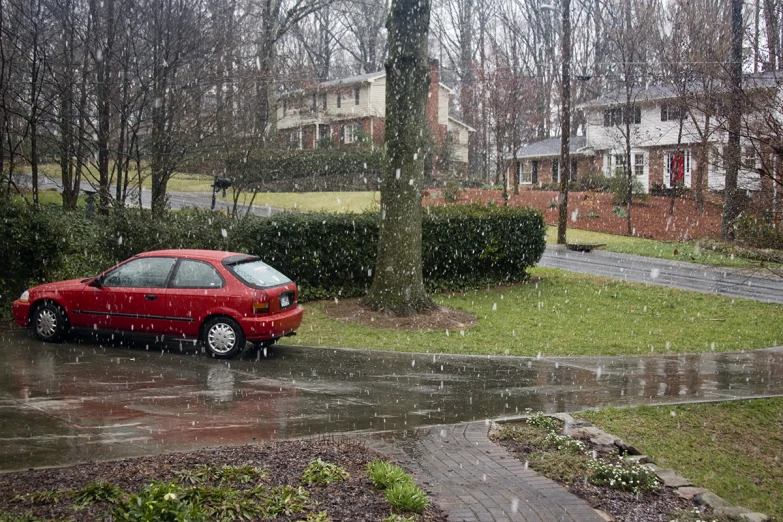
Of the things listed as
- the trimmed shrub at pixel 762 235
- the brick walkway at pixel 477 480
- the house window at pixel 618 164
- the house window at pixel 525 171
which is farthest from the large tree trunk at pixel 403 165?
the house window at pixel 525 171

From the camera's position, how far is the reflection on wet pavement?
6.81 meters

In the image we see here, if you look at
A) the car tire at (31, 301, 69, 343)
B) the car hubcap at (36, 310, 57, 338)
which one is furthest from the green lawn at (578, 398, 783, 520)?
the car hubcap at (36, 310, 57, 338)

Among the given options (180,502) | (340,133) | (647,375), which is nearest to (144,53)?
(647,375)

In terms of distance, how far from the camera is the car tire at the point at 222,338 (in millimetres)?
10500

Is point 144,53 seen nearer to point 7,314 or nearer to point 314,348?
point 7,314

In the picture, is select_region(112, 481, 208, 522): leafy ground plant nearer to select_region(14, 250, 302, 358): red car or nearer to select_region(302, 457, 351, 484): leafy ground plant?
select_region(302, 457, 351, 484): leafy ground plant

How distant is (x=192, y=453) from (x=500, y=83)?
4188 cm

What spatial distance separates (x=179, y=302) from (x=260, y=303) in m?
1.18

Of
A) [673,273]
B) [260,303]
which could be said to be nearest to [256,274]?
[260,303]

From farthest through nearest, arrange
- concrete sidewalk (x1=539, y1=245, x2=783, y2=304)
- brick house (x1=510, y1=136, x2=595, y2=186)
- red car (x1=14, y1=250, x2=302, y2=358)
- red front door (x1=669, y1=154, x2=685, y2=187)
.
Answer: brick house (x1=510, y1=136, x2=595, y2=186) → red front door (x1=669, y1=154, x2=685, y2=187) → concrete sidewalk (x1=539, y1=245, x2=783, y2=304) → red car (x1=14, y1=250, x2=302, y2=358)

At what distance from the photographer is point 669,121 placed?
44.7 meters

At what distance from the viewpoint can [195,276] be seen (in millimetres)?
10742

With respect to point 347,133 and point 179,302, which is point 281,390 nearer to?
point 179,302

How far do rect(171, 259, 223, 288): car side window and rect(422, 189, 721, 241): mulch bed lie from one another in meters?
22.4
